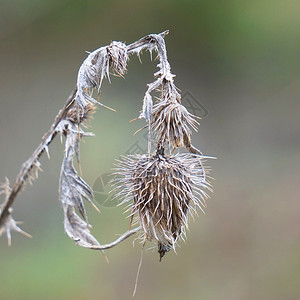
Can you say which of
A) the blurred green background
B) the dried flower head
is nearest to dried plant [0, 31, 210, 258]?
the dried flower head

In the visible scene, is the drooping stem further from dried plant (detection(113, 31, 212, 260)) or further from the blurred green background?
the blurred green background

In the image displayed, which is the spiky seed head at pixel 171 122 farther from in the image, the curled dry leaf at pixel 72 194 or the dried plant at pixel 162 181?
the curled dry leaf at pixel 72 194

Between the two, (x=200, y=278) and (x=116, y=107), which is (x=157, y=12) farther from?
(x=200, y=278)

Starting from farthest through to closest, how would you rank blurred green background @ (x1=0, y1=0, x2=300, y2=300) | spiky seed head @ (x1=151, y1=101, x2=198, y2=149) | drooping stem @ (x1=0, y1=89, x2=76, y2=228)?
1. blurred green background @ (x1=0, y1=0, x2=300, y2=300)
2. drooping stem @ (x1=0, y1=89, x2=76, y2=228)
3. spiky seed head @ (x1=151, y1=101, x2=198, y2=149)

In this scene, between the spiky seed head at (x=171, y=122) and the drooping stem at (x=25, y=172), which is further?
the drooping stem at (x=25, y=172)

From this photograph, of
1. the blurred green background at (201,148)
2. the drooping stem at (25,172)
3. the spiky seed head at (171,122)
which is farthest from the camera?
the blurred green background at (201,148)

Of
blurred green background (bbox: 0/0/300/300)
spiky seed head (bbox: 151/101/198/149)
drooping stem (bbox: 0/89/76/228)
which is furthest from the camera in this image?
blurred green background (bbox: 0/0/300/300)

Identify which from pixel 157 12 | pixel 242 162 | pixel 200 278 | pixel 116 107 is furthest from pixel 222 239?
pixel 157 12

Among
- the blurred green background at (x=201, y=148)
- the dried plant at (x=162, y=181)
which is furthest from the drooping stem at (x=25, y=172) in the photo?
the blurred green background at (x=201, y=148)
